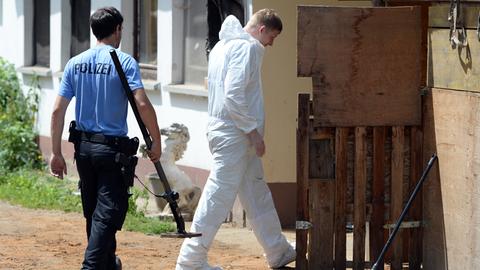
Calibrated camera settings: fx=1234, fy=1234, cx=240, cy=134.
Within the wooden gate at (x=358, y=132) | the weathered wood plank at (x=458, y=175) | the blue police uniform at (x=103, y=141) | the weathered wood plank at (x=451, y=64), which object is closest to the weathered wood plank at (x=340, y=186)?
the wooden gate at (x=358, y=132)

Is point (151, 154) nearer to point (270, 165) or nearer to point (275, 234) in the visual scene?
point (275, 234)

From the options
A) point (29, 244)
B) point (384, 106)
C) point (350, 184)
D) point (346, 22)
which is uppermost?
point (346, 22)

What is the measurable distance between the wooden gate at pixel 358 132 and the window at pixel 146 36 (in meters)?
5.71

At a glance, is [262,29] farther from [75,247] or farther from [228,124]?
[75,247]

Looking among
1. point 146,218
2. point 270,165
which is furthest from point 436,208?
point 146,218

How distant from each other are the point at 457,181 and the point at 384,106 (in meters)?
0.73

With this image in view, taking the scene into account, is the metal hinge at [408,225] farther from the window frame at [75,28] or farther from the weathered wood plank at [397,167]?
the window frame at [75,28]

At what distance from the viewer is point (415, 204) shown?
838cm

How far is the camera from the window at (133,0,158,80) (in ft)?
45.6

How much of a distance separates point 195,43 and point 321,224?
16.3 feet

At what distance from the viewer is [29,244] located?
1049 centimetres

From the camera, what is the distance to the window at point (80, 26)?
15406 mm

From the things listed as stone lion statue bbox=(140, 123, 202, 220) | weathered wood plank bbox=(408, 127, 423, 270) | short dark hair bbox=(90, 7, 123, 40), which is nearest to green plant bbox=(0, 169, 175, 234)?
stone lion statue bbox=(140, 123, 202, 220)

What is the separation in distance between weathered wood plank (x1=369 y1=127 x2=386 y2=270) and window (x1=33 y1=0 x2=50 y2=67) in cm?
874
